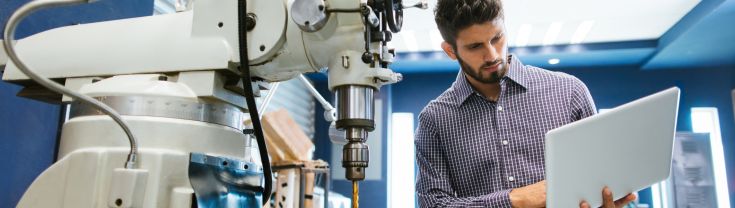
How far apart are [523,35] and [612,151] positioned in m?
4.18

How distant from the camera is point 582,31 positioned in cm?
489

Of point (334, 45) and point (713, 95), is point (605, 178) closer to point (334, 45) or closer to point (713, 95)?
point (334, 45)

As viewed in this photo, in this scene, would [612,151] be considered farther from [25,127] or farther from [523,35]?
[523,35]

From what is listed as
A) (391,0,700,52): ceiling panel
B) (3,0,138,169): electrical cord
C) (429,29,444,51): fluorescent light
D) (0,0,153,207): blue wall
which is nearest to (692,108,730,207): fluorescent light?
(391,0,700,52): ceiling panel

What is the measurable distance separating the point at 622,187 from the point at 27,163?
157cm

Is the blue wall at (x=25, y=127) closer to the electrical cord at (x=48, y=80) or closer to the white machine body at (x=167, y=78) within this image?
the white machine body at (x=167, y=78)

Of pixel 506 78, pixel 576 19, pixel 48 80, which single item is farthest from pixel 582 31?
pixel 48 80

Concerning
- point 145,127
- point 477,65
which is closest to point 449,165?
point 477,65

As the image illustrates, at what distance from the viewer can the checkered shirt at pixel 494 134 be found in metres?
1.44

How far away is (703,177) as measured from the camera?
4957 millimetres

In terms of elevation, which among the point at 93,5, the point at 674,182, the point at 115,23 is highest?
the point at 93,5

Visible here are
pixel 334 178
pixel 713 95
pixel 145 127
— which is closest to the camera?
pixel 145 127

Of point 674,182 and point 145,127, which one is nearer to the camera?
point 145,127

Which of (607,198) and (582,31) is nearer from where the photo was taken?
(607,198)
